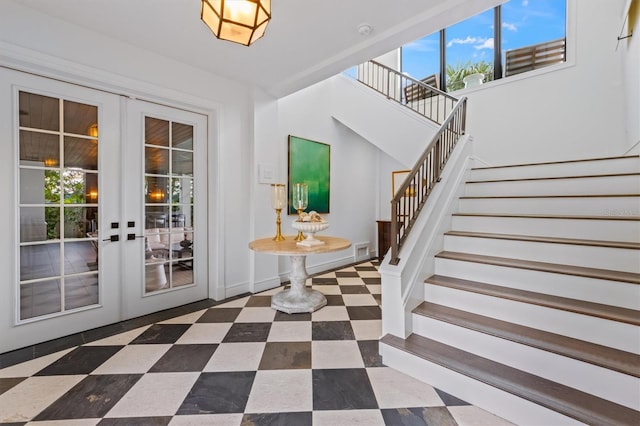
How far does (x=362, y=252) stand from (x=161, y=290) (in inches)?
137

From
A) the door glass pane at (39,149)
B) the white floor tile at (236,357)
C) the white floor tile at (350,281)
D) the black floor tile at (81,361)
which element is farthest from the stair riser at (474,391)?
the door glass pane at (39,149)

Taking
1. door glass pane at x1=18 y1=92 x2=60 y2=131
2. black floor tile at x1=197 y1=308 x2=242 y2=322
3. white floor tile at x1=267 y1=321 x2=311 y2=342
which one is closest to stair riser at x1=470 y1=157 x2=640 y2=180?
white floor tile at x1=267 y1=321 x2=311 y2=342

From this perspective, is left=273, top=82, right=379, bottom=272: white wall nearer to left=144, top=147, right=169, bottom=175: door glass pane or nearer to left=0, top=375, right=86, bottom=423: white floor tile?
left=144, top=147, right=169, bottom=175: door glass pane

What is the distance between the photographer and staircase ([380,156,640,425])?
142 cm

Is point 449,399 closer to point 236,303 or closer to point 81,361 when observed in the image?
point 236,303

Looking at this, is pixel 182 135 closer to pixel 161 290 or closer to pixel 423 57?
pixel 161 290

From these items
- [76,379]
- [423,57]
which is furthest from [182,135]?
[423,57]

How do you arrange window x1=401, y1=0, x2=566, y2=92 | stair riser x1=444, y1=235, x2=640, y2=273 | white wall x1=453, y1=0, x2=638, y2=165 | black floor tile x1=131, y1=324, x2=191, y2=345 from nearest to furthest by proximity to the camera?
stair riser x1=444, y1=235, x2=640, y2=273 < black floor tile x1=131, y1=324, x2=191, y2=345 < white wall x1=453, y1=0, x2=638, y2=165 < window x1=401, y1=0, x2=566, y2=92

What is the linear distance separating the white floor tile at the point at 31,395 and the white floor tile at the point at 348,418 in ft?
5.19

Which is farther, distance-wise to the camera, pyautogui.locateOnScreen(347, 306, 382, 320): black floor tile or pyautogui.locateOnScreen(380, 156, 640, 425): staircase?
pyautogui.locateOnScreen(347, 306, 382, 320): black floor tile

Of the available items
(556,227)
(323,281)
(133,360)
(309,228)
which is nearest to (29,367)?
(133,360)

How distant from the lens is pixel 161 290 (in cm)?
293

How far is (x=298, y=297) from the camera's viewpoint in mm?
3023

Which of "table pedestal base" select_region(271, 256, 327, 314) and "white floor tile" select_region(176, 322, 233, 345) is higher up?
"table pedestal base" select_region(271, 256, 327, 314)
